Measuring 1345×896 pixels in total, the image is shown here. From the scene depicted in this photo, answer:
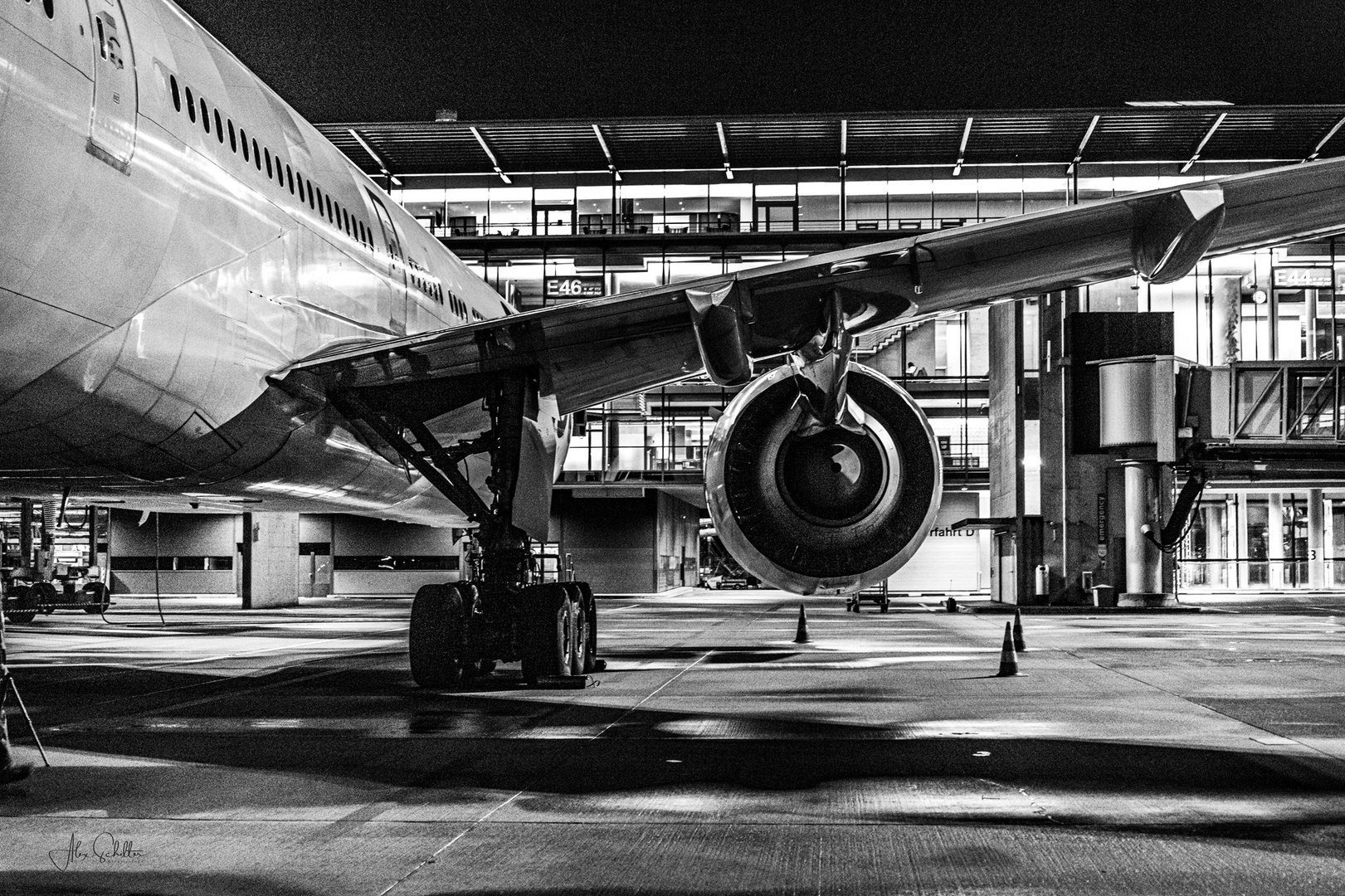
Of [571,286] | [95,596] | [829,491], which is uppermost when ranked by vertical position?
[571,286]

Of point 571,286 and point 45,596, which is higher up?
point 571,286

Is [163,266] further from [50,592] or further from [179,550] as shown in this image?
[179,550]

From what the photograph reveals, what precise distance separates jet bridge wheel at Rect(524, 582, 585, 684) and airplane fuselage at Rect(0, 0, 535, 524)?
6.54ft

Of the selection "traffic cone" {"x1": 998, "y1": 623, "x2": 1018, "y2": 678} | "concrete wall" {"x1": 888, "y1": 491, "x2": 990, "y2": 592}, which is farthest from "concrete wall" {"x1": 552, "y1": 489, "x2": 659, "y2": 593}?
"traffic cone" {"x1": 998, "y1": 623, "x2": 1018, "y2": 678}

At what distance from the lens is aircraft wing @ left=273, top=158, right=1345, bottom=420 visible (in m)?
7.62

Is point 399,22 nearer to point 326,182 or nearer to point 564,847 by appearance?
point 326,182

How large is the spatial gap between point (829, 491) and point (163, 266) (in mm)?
4659

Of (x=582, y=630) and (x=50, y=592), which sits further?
(x=50, y=592)

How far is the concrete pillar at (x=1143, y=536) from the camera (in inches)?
1243

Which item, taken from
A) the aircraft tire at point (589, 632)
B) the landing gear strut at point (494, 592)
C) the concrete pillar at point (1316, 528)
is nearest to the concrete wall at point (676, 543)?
the concrete pillar at point (1316, 528)

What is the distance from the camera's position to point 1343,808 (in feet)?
18.7

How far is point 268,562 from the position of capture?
33750mm

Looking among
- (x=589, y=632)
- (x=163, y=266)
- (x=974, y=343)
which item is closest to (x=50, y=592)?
(x=589, y=632)

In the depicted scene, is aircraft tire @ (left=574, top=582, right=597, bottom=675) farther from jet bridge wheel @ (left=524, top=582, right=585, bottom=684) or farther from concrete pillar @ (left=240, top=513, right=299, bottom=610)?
concrete pillar @ (left=240, top=513, right=299, bottom=610)
